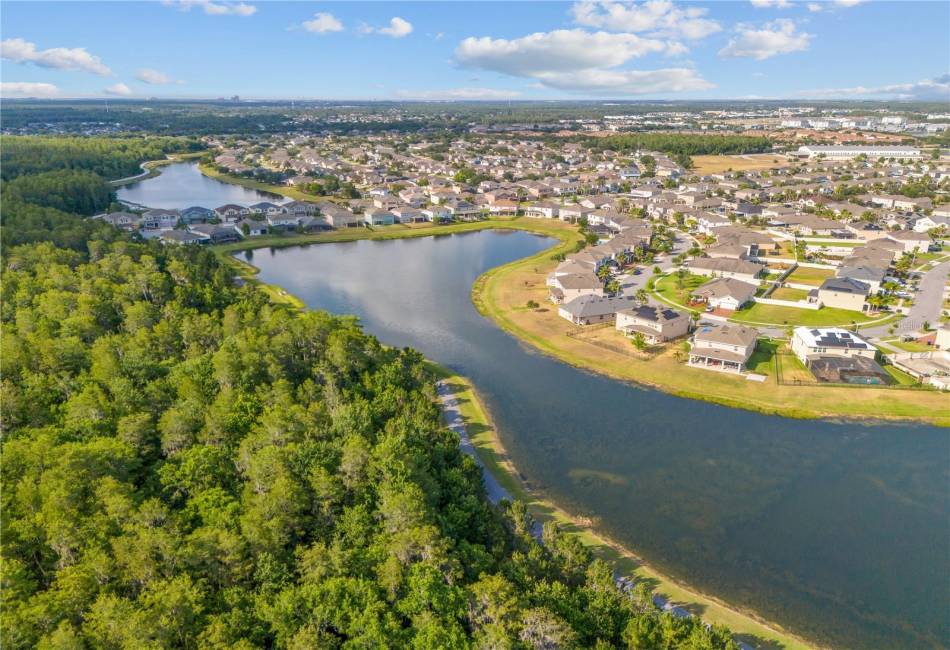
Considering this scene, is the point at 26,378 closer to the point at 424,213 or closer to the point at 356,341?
the point at 356,341

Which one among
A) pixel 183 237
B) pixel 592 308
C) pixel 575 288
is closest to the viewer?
pixel 592 308

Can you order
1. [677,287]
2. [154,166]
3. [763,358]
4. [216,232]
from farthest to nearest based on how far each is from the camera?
[154,166] < [216,232] < [677,287] < [763,358]

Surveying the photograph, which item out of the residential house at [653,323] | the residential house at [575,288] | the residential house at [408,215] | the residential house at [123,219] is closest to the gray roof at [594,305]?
the residential house at [653,323]

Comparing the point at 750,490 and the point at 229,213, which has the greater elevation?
the point at 229,213

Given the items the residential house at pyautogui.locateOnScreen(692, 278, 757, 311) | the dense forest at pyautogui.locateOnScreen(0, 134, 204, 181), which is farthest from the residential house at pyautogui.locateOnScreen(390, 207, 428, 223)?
the dense forest at pyautogui.locateOnScreen(0, 134, 204, 181)

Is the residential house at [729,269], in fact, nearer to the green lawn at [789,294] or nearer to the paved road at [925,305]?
the green lawn at [789,294]

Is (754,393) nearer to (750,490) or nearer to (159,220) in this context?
(750,490)

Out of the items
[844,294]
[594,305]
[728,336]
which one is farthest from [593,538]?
[844,294]
